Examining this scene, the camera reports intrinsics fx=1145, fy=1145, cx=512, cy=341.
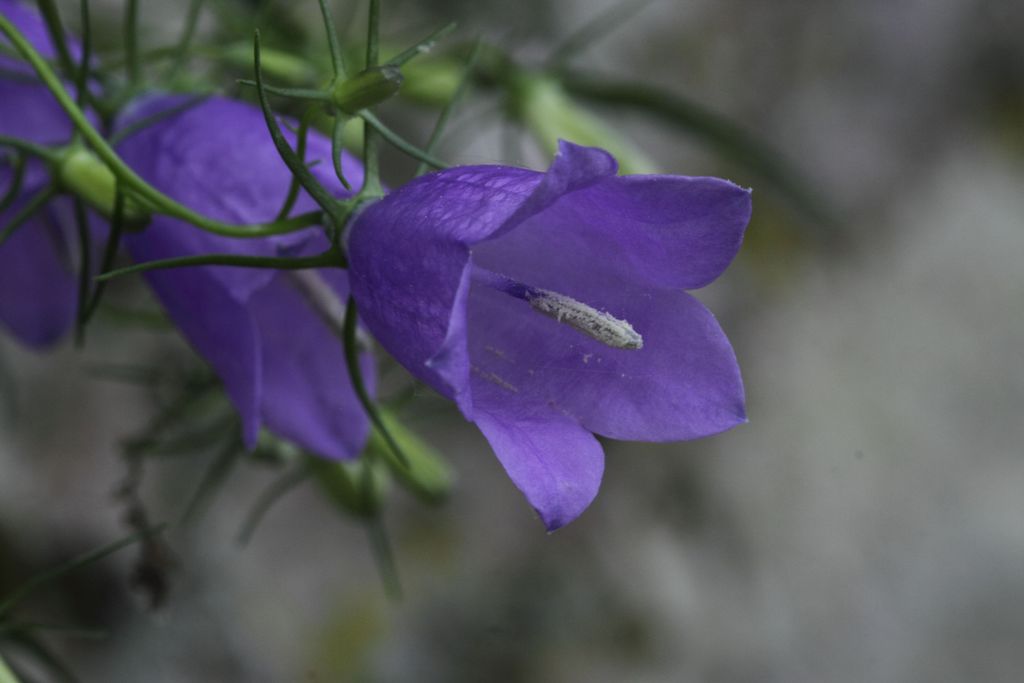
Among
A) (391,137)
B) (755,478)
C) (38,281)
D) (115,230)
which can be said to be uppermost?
(391,137)

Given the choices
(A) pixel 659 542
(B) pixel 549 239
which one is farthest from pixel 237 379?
(A) pixel 659 542

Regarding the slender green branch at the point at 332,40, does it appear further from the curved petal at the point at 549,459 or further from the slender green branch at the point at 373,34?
the curved petal at the point at 549,459

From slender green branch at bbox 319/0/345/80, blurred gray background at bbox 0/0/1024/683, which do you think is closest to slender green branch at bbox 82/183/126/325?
slender green branch at bbox 319/0/345/80

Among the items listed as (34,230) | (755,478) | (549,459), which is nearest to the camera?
(549,459)

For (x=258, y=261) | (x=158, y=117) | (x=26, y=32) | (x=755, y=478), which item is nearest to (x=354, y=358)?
(x=258, y=261)

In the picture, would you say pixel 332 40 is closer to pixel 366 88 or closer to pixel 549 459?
pixel 366 88

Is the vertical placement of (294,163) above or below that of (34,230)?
above
